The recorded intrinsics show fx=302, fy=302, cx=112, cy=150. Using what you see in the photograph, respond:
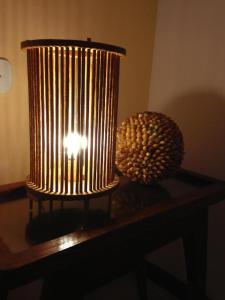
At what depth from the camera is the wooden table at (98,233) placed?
0.48 meters

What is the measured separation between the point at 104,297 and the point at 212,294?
0.40 m

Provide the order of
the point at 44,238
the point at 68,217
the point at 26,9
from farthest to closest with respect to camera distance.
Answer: the point at 26,9 → the point at 68,217 → the point at 44,238

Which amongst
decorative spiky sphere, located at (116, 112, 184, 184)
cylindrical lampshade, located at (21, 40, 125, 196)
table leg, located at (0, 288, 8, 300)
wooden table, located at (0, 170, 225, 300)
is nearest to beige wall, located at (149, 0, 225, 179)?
wooden table, located at (0, 170, 225, 300)

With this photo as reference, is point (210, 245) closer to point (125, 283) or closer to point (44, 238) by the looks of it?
point (125, 283)

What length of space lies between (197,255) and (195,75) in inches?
23.9

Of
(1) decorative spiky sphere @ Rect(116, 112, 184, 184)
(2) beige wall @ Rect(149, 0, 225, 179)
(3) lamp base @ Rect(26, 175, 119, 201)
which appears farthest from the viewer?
(2) beige wall @ Rect(149, 0, 225, 179)

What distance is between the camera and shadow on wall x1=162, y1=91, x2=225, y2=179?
1.03 meters

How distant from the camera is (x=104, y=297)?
3.75 feet

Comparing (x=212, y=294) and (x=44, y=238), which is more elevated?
(x=44, y=238)

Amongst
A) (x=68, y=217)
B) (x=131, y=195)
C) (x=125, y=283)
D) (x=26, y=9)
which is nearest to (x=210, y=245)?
(x=125, y=283)

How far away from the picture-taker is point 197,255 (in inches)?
33.5

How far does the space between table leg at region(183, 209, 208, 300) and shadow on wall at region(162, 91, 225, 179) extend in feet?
0.90

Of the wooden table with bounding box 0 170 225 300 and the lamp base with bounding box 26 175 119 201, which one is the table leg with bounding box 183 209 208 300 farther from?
the lamp base with bounding box 26 175 119 201

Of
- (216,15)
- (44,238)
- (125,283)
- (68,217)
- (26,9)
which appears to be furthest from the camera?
(125,283)
